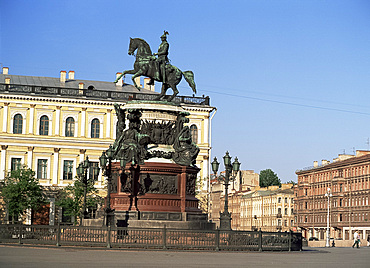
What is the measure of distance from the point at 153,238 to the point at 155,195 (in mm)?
4367

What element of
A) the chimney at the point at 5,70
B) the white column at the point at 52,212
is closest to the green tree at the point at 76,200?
the white column at the point at 52,212

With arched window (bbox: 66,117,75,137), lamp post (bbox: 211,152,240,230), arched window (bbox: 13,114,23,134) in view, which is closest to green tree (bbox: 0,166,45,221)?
arched window (bbox: 13,114,23,134)

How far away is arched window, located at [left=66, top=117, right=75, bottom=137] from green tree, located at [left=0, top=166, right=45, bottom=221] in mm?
9818

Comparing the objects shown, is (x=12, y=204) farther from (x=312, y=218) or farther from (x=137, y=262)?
(x=312, y=218)

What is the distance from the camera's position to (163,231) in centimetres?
2777

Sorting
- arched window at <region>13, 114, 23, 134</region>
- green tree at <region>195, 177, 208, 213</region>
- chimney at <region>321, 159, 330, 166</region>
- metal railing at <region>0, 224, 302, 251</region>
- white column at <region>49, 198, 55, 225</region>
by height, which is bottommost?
metal railing at <region>0, 224, 302, 251</region>

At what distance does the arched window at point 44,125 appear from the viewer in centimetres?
7964

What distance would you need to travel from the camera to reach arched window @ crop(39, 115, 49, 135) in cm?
7964

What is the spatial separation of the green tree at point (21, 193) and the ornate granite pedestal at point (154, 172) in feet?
124

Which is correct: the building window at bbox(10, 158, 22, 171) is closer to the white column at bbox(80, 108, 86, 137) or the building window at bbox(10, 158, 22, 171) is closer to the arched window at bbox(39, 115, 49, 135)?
the arched window at bbox(39, 115, 49, 135)

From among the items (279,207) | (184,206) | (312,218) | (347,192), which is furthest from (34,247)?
(279,207)

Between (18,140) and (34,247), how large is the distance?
51.6 metres

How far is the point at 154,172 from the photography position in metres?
32.5

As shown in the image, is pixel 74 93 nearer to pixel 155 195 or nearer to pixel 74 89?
pixel 74 89
